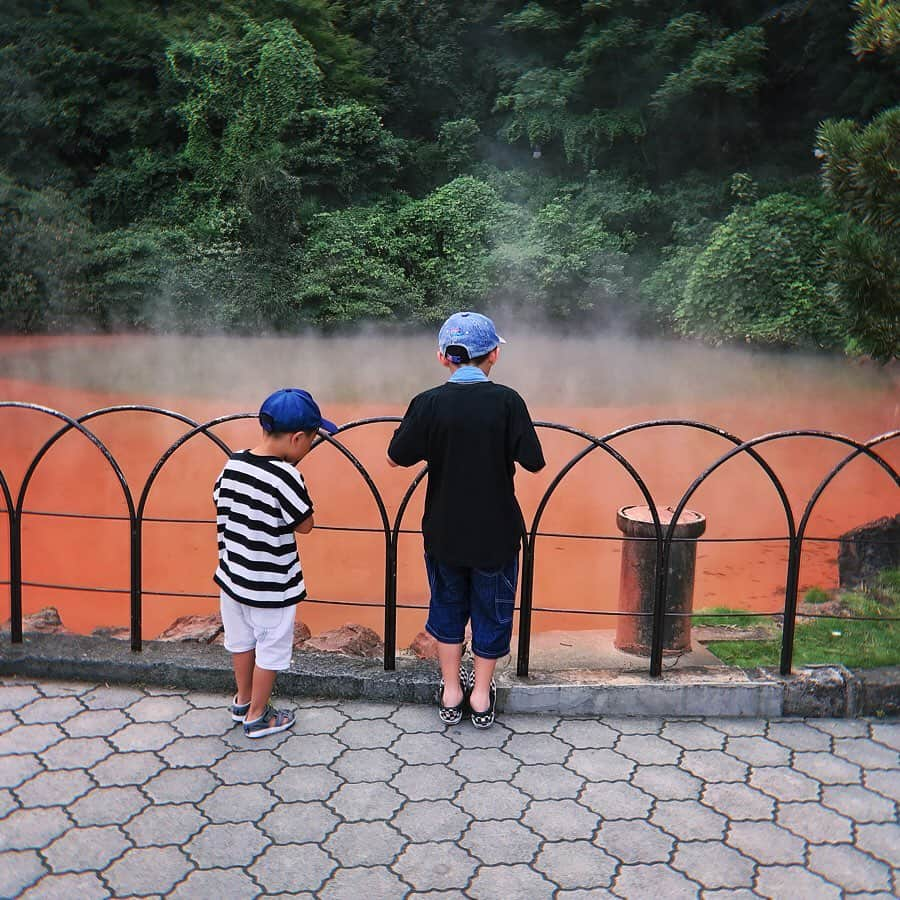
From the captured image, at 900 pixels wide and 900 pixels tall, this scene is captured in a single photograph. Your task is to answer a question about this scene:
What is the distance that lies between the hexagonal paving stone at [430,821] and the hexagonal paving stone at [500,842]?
0.04 metres

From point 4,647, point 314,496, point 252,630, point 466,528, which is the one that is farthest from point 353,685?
point 314,496

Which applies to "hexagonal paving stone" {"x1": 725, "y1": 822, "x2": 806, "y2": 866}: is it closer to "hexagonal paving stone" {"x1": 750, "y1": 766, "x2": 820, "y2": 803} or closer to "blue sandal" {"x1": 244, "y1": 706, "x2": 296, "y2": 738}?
"hexagonal paving stone" {"x1": 750, "y1": 766, "x2": 820, "y2": 803}

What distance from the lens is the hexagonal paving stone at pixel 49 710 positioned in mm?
3176

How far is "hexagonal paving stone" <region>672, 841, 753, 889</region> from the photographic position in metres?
2.45

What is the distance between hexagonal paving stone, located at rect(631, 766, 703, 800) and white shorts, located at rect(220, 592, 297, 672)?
114 cm

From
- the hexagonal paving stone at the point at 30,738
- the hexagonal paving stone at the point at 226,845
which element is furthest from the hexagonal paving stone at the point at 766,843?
the hexagonal paving stone at the point at 30,738

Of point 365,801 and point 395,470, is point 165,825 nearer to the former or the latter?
point 365,801

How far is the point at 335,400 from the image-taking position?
1374 centimetres

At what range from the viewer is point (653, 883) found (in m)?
2.43

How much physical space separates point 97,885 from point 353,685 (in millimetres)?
1183

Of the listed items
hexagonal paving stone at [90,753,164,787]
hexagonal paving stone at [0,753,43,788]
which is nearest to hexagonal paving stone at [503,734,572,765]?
hexagonal paving stone at [90,753,164,787]

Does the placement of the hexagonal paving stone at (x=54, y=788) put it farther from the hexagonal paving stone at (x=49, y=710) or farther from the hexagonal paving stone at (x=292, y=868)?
the hexagonal paving stone at (x=292, y=868)

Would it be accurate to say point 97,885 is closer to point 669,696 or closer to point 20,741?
point 20,741

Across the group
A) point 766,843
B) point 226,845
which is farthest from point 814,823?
point 226,845
